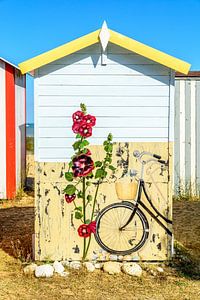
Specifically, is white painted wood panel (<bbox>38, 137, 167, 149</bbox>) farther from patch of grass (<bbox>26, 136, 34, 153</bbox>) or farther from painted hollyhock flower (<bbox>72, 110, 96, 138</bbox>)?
patch of grass (<bbox>26, 136, 34, 153</bbox>)

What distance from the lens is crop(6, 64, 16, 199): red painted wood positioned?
1184 centimetres

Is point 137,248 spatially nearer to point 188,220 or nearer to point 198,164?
point 188,220

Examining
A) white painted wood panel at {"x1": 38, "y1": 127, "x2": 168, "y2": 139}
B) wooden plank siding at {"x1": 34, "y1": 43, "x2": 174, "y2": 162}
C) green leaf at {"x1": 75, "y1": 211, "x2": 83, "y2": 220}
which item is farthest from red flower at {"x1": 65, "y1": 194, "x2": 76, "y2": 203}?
white painted wood panel at {"x1": 38, "y1": 127, "x2": 168, "y2": 139}

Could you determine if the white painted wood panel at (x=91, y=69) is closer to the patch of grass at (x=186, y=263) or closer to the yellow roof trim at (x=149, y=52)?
the yellow roof trim at (x=149, y=52)

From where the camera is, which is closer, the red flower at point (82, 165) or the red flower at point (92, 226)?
the red flower at point (82, 165)

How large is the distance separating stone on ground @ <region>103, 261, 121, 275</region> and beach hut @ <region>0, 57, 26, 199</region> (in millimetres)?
5972

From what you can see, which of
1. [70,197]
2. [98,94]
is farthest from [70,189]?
[98,94]

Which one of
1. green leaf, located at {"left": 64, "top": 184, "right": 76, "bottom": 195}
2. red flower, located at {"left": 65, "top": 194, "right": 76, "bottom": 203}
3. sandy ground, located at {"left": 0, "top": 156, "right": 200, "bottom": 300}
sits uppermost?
green leaf, located at {"left": 64, "top": 184, "right": 76, "bottom": 195}

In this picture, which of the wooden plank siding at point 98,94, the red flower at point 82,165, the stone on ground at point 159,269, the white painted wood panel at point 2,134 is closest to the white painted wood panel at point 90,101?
the wooden plank siding at point 98,94

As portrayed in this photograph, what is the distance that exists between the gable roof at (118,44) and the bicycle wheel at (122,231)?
6.01 ft

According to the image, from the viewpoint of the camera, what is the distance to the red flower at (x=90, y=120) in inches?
243

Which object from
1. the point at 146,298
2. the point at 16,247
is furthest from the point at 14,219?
the point at 146,298

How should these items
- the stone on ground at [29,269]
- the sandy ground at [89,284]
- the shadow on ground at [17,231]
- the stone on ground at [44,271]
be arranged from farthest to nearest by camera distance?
1. the shadow on ground at [17,231]
2. the stone on ground at [29,269]
3. the stone on ground at [44,271]
4. the sandy ground at [89,284]

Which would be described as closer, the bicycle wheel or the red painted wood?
the bicycle wheel
